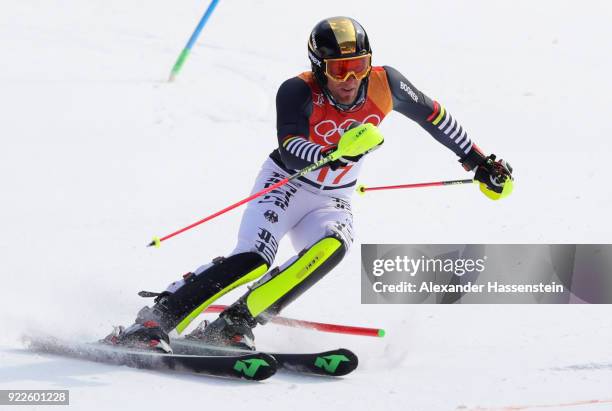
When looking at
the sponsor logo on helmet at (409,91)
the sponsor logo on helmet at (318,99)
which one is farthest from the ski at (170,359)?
the sponsor logo on helmet at (409,91)

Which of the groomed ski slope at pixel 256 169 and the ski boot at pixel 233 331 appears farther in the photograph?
the ski boot at pixel 233 331

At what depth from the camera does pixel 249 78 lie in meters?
11.7

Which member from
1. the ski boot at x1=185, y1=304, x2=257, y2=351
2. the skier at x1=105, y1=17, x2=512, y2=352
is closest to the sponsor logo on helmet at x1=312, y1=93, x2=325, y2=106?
the skier at x1=105, y1=17, x2=512, y2=352

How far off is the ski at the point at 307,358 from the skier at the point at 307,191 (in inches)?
3.1

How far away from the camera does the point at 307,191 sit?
5488mm

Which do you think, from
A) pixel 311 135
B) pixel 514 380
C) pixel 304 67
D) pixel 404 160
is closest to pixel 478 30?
pixel 304 67

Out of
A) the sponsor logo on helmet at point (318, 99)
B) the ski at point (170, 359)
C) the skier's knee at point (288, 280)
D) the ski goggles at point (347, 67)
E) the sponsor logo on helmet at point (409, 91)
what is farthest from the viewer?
the sponsor logo on helmet at point (409, 91)

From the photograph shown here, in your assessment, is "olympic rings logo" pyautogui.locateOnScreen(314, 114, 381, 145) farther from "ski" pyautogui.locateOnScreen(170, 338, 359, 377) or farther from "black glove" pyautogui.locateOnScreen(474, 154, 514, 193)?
"ski" pyautogui.locateOnScreen(170, 338, 359, 377)

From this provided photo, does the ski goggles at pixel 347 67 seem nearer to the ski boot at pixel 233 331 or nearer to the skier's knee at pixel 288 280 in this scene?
the skier's knee at pixel 288 280

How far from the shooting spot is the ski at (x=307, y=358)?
185 inches

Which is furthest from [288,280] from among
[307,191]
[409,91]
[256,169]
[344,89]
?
[256,169]

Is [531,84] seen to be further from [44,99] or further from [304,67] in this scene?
[44,99]

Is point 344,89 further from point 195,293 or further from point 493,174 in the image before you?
point 195,293

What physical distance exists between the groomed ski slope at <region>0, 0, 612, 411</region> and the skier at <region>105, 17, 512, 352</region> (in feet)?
1.48
